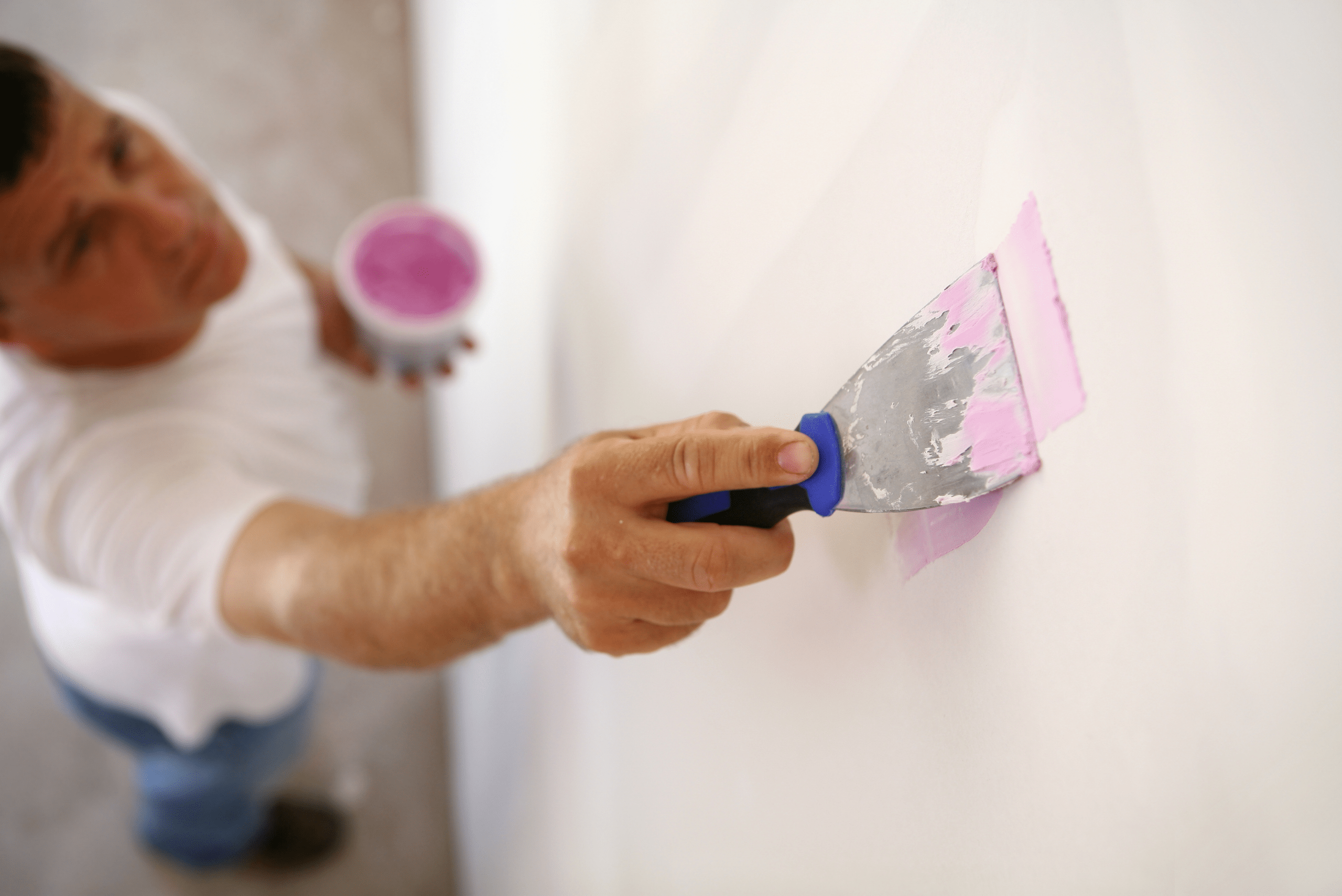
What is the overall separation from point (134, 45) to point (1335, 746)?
2.31m

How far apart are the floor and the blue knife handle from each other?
1363 mm

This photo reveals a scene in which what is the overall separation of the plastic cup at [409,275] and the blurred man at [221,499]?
0.12 meters

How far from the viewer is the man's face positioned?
0.69 meters

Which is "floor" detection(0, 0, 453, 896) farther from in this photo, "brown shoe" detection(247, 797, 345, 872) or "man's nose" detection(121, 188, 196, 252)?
"man's nose" detection(121, 188, 196, 252)

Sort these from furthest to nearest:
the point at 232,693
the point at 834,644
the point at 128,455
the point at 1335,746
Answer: the point at 232,693
the point at 128,455
the point at 834,644
the point at 1335,746

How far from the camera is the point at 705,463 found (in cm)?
37

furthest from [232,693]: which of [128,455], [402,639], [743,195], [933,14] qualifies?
[933,14]

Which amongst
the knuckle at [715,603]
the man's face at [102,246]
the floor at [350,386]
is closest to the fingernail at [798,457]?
the knuckle at [715,603]

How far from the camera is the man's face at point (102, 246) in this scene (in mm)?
690

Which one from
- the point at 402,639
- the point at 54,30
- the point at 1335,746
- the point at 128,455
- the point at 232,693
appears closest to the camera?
the point at 1335,746

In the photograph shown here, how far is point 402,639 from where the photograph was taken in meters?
0.60

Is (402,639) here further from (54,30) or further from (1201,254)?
(54,30)

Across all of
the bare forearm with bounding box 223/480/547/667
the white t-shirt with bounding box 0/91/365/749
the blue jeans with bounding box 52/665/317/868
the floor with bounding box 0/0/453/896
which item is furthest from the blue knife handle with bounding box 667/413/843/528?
the floor with bounding box 0/0/453/896

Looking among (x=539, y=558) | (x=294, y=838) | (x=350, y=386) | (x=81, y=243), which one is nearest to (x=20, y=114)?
(x=81, y=243)
